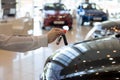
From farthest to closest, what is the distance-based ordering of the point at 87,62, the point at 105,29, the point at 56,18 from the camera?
the point at 56,18 → the point at 105,29 → the point at 87,62

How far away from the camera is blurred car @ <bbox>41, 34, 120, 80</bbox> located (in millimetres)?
2095

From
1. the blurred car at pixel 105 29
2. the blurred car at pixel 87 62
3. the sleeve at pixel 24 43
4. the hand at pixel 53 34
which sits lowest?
the blurred car at pixel 105 29

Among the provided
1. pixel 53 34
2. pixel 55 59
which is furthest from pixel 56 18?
pixel 53 34

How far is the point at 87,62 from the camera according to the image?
225cm

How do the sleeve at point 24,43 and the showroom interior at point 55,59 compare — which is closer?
the sleeve at point 24,43

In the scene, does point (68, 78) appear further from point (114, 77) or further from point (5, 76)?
point (5, 76)

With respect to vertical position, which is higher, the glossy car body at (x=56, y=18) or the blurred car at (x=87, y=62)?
the blurred car at (x=87, y=62)

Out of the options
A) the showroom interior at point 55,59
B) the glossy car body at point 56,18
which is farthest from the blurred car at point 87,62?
the glossy car body at point 56,18

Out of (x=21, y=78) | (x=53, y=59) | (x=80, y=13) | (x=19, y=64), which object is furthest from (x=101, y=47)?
(x=80, y=13)

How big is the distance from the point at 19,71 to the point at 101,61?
9.96 ft

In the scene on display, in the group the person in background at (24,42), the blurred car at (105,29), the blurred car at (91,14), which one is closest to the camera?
the person in background at (24,42)

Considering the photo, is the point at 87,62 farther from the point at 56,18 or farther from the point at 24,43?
the point at 56,18

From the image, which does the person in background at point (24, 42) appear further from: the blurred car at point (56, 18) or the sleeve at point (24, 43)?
the blurred car at point (56, 18)

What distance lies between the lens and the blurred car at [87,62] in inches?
82.5
